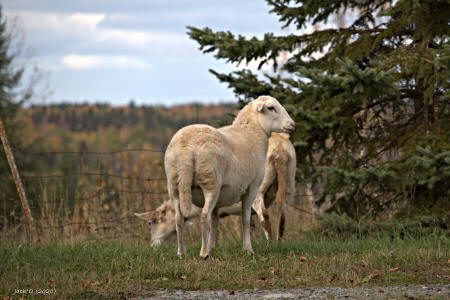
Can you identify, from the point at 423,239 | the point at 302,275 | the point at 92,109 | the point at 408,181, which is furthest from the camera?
the point at 92,109

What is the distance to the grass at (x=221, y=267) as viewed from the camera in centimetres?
782

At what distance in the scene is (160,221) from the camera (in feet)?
46.7

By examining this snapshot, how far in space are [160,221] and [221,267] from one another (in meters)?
5.86

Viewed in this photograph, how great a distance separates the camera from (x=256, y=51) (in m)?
12.9

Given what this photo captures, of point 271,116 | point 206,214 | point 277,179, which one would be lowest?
point 206,214

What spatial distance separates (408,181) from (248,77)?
10.3 ft

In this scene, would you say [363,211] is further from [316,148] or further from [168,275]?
[168,275]

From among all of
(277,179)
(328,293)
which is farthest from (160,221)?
(328,293)

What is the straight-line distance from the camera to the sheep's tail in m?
8.90

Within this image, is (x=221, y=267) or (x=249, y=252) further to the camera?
(x=249, y=252)

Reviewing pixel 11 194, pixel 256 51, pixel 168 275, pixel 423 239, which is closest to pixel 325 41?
pixel 256 51

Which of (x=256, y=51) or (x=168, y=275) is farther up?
(x=256, y=51)

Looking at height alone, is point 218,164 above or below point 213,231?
above

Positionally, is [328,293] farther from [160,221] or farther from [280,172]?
[160,221]
